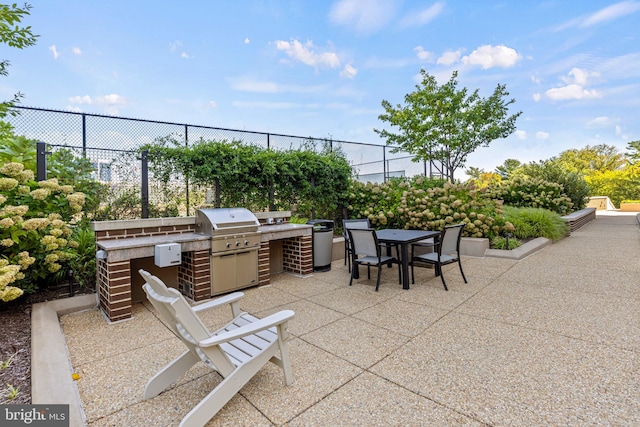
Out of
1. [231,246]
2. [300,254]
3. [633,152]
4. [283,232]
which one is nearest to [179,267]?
[231,246]

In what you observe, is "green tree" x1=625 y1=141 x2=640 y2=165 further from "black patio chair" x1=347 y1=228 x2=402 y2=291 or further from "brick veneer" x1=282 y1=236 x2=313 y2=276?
"brick veneer" x1=282 y1=236 x2=313 y2=276

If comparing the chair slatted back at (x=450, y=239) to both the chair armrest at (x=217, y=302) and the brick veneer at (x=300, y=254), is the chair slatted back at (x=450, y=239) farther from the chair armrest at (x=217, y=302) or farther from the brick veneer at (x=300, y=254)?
the chair armrest at (x=217, y=302)

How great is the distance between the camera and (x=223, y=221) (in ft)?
13.2

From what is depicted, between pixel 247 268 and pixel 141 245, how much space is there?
4.37ft

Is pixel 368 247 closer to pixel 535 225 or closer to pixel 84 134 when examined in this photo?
pixel 84 134

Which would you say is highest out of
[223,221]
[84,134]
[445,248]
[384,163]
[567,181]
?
[384,163]

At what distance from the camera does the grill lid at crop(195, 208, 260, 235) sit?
3954 mm

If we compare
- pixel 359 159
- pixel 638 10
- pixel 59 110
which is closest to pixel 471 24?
pixel 638 10

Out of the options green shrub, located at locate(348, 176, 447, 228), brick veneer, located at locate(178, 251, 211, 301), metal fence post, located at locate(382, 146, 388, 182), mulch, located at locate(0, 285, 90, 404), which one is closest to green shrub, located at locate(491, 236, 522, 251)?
green shrub, located at locate(348, 176, 447, 228)

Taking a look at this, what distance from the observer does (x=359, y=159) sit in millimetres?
9195

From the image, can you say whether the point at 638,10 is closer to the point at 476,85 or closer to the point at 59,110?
the point at 476,85

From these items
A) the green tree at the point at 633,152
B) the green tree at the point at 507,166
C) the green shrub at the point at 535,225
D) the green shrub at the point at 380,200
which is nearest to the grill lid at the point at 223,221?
the green shrub at the point at 380,200

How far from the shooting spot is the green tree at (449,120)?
428 inches

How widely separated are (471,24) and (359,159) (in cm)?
512
